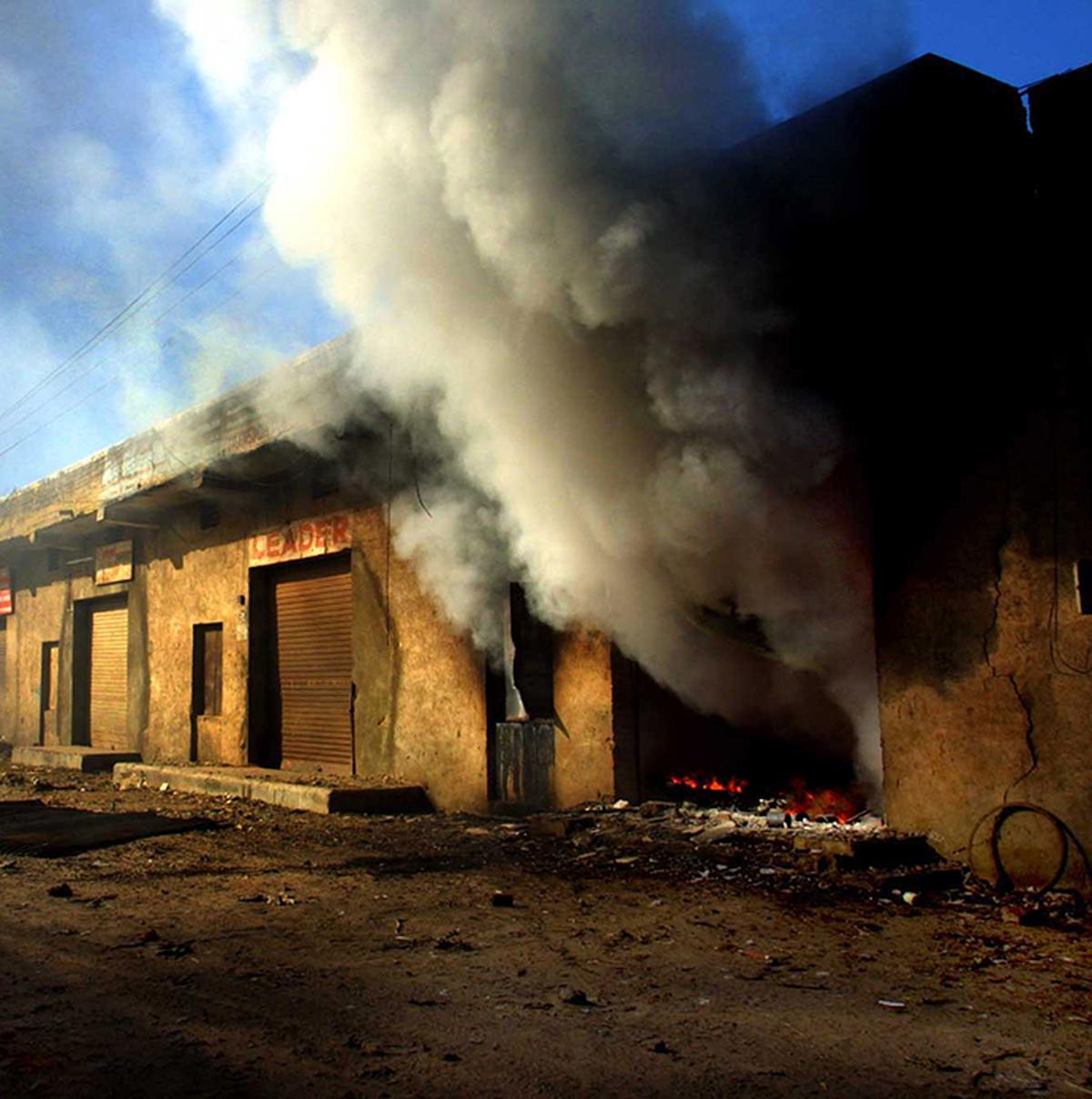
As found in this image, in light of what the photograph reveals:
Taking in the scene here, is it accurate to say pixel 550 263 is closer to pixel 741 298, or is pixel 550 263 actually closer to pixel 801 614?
pixel 741 298

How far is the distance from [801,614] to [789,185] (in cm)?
274

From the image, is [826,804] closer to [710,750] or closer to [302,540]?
[710,750]

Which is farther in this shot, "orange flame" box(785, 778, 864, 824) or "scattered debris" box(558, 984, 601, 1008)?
"orange flame" box(785, 778, 864, 824)

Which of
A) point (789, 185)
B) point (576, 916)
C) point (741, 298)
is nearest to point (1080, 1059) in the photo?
point (576, 916)

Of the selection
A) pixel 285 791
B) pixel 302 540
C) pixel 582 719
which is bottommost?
pixel 285 791

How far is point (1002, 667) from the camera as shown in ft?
17.1

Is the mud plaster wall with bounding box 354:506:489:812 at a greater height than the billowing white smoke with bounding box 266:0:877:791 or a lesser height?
lesser

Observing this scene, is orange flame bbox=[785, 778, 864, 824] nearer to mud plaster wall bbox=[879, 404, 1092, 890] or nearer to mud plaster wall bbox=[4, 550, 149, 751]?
mud plaster wall bbox=[879, 404, 1092, 890]

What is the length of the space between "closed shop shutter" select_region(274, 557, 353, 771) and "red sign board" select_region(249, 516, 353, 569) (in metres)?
0.23

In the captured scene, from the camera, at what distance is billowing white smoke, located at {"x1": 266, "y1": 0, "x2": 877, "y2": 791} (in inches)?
253

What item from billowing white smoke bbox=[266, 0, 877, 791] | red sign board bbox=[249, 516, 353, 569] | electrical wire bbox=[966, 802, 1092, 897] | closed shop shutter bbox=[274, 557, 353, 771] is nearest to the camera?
electrical wire bbox=[966, 802, 1092, 897]

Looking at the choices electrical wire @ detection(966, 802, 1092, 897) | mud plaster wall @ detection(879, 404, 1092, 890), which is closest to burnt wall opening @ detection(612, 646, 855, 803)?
mud plaster wall @ detection(879, 404, 1092, 890)

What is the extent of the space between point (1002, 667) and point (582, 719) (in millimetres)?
3488

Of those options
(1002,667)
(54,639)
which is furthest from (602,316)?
(54,639)
